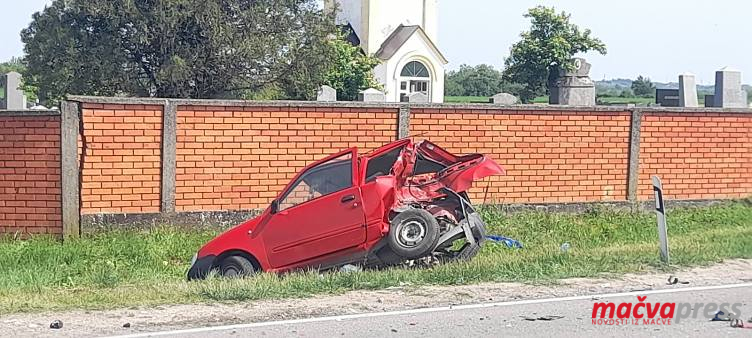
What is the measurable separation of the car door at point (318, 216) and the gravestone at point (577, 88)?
12.4m

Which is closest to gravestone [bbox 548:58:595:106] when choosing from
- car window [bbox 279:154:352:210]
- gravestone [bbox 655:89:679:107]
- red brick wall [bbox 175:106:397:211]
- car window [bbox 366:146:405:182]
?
gravestone [bbox 655:89:679:107]

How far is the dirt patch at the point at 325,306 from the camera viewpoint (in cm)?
852

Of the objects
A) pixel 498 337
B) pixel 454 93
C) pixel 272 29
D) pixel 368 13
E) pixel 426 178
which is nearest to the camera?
pixel 498 337

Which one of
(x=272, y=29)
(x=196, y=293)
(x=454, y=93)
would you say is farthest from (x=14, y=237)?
(x=454, y=93)

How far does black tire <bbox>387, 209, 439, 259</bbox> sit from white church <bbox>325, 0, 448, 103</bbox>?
4181cm

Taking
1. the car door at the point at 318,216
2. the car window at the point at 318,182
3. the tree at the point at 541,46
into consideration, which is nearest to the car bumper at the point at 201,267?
the car door at the point at 318,216

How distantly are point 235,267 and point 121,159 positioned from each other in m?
4.03

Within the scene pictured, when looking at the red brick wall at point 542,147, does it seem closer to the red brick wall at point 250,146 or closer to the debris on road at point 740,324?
the red brick wall at point 250,146

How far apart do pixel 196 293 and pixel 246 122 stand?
5.70m

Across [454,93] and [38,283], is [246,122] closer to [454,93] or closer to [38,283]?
[38,283]

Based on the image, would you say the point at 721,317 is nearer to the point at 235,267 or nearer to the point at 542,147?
the point at 235,267

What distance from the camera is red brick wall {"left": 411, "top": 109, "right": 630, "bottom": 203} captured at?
16.6 metres

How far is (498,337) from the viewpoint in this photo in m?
8.05

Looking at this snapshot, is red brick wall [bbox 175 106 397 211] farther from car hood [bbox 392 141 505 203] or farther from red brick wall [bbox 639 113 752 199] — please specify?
red brick wall [bbox 639 113 752 199]
